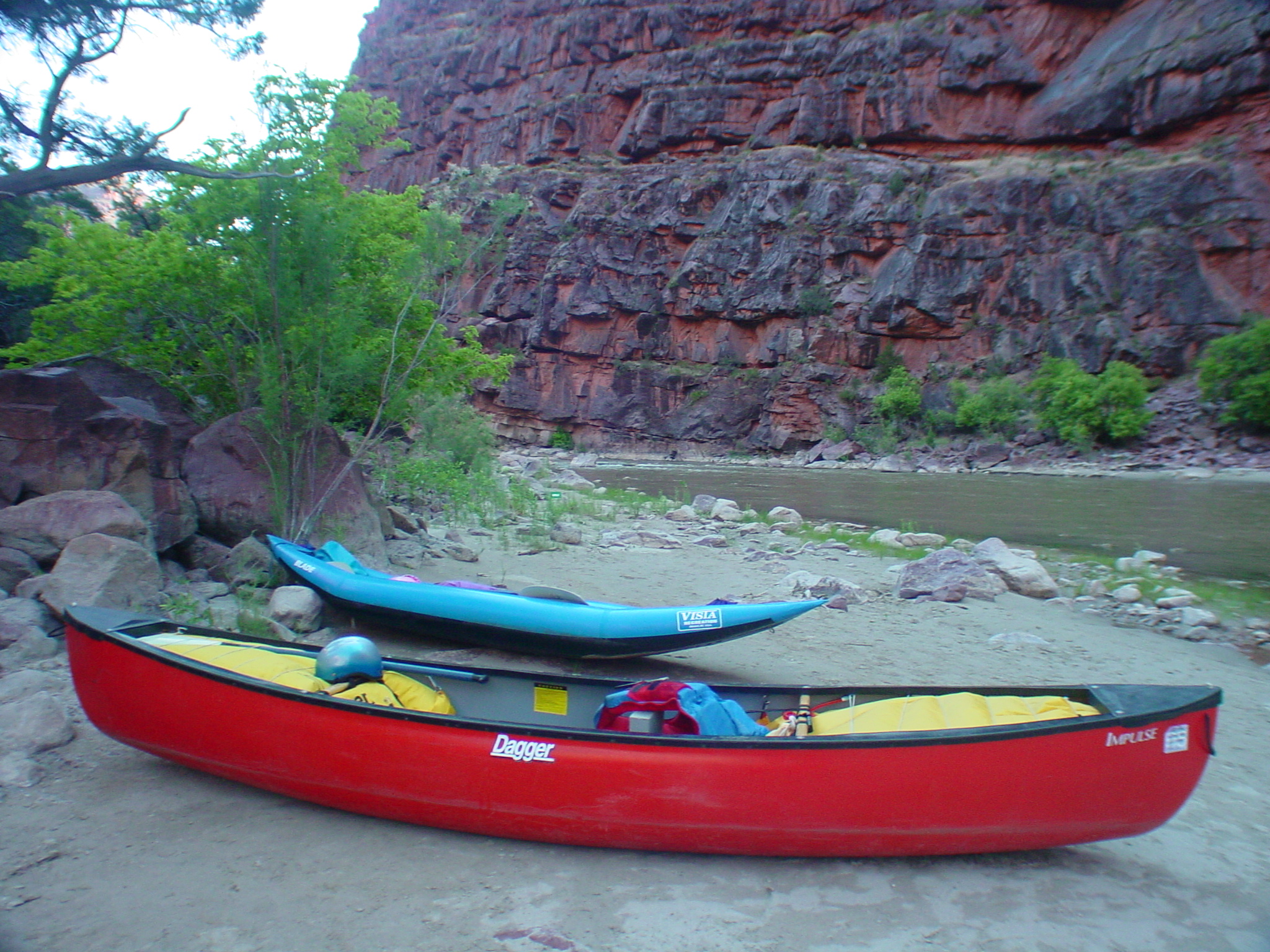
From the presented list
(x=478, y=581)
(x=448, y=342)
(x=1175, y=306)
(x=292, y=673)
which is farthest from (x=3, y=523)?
(x=1175, y=306)

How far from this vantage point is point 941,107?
4191 cm

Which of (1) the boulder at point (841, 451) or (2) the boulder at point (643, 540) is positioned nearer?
(2) the boulder at point (643, 540)

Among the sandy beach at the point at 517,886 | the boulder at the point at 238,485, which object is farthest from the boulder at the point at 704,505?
the sandy beach at the point at 517,886

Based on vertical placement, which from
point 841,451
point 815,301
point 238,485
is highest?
point 815,301

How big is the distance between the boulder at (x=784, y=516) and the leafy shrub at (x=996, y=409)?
23554mm

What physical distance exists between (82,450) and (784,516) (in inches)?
429

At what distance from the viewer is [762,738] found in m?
2.58

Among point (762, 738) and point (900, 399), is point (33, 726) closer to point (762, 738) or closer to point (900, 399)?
point (762, 738)

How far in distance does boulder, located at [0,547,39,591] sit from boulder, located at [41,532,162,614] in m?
0.27

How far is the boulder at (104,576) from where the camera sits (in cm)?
430

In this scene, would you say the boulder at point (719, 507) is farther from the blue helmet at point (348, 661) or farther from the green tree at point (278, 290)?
the blue helmet at point (348, 661)

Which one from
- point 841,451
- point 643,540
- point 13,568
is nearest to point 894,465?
point 841,451

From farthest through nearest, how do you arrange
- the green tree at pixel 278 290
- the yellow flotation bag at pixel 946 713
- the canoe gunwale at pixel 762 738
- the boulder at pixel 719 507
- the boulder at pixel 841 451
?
the boulder at pixel 841 451 < the boulder at pixel 719 507 < the green tree at pixel 278 290 < the yellow flotation bag at pixel 946 713 < the canoe gunwale at pixel 762 738

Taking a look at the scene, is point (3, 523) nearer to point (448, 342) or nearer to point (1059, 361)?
point (448, 342)
